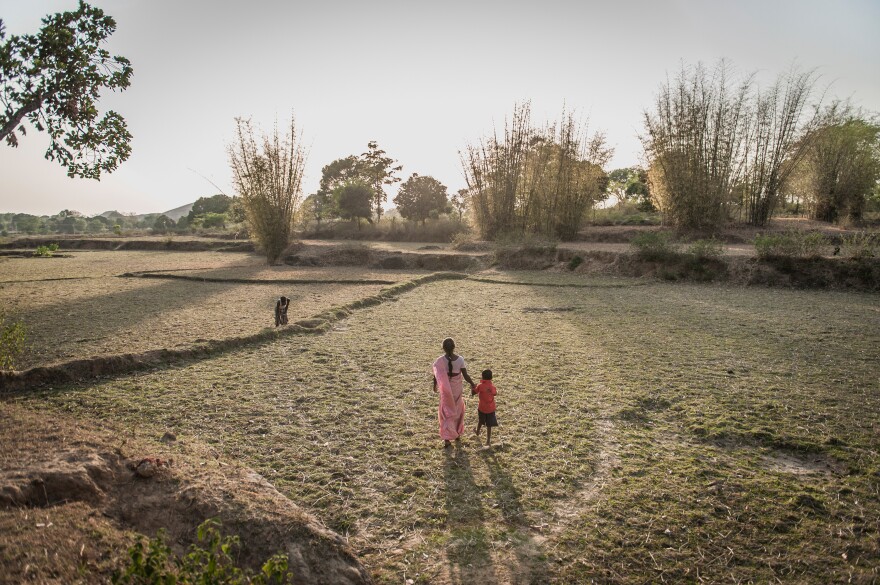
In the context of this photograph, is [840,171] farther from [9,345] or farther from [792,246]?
[9,345]

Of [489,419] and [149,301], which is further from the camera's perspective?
[149,301]

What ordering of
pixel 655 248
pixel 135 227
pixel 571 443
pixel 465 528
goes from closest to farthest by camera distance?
pixel 465 528
pixel 571 443
pixel 655 248
pixel 135 227

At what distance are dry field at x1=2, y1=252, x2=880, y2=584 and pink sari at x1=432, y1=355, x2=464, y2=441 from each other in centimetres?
16

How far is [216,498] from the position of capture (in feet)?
10.3

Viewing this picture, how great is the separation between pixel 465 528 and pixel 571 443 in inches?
58.5

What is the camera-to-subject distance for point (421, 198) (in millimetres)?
38031

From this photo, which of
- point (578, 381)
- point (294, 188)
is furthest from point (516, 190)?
point (578, 381)

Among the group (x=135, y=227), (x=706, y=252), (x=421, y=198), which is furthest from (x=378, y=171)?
(x=135, y=227)

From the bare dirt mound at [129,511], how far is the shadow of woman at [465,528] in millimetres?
552

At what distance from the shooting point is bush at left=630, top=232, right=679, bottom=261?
50.7 ft

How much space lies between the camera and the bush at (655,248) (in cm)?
1545

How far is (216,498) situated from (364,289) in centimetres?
1045

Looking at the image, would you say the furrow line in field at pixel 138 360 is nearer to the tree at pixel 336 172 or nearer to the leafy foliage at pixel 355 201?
the leafy foliage at pixel 355 201

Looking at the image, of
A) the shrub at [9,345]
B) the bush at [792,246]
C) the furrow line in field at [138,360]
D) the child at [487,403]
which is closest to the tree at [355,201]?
the bush at [792,246]
